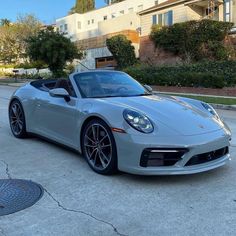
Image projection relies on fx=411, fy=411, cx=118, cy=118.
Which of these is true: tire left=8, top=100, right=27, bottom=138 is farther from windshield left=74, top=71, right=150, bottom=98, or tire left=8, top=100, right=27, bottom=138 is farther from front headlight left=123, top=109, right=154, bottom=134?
front headlight left=123, top=109, right=154, bottom=134

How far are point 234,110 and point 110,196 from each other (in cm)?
1030

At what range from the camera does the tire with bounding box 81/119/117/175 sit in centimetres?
496

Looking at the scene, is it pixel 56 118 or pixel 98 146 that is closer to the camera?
pixel 98 146

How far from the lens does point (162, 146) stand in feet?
15.1

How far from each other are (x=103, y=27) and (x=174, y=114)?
2005 inches

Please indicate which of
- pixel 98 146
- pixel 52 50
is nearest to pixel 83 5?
pixel 52 50

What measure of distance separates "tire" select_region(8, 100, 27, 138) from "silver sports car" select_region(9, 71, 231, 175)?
28.0 inches

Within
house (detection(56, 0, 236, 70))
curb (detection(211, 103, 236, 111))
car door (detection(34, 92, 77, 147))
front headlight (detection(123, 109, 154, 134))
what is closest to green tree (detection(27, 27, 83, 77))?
house (detection(56, 0, 236, 70))

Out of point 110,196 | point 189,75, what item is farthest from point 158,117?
point 189,75

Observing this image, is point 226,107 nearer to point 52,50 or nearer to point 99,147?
point 99,147

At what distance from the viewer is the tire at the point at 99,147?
4.96 m

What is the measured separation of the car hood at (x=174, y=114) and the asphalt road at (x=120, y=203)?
0.60 m

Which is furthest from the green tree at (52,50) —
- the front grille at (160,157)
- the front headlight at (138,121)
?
the front grille at (160,157)

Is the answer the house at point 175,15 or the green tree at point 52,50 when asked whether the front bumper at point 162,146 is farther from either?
the green tree at point 52,50
